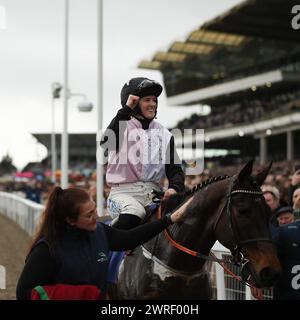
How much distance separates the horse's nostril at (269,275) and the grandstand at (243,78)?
27011 millimetres

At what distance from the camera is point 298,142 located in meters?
36.2

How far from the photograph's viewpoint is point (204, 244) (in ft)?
11.6

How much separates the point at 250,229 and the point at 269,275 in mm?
253

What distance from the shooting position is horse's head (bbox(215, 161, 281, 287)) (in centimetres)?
313

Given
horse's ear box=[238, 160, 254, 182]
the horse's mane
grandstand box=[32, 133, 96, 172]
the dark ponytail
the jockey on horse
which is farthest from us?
grandstand box=[32, 133, 96, 172]

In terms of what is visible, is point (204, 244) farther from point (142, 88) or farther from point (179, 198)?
point (142, 88)

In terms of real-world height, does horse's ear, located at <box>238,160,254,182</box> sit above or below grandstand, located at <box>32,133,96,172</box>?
below

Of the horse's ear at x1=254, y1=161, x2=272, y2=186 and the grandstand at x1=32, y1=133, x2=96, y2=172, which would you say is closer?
the horse's ear at x1=254, y1=161, x2=272, y2=186

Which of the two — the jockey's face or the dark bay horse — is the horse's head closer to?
the dark bay horse

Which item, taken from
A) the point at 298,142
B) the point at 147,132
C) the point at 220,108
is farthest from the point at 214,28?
the point at 147,132

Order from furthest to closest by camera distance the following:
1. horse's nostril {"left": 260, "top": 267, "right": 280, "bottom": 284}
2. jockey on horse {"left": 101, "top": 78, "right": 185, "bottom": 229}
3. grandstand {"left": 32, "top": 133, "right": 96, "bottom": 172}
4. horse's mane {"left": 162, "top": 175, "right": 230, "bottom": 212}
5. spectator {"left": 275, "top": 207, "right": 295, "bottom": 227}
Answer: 1. grandstand {"left": 32, "top": 133, "right": 96, "bottom": 172}
2. spectator {"left": 275, "top": 207, "right": 295, "bottom": 227}
3. jockey on horse {"left": 101, "top": 78, "right": 185, "bottom": 229}
4. horse's mane {"left": 162, "top": 175, "right": 230, "bottom": 212}
5. horse's nostril {"left": 260, "top": 267, "right": 280, "bottom": 284}

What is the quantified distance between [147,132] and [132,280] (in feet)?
3.07

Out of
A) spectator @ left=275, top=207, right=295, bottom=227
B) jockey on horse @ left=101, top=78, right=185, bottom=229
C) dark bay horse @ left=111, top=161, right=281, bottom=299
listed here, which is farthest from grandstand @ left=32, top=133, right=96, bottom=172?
dark bay horse @ left=111, top=161, right=281, bottom=299
